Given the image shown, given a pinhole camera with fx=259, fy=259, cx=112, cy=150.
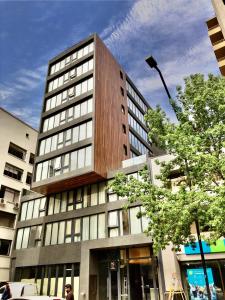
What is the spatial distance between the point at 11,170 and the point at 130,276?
20.5 m

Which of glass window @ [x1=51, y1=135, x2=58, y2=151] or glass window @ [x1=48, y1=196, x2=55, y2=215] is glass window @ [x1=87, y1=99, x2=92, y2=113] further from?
glass window @ [x1=48, y1=196, x2=55, y2=215]

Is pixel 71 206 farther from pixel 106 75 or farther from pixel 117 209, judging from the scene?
pixel 106 75

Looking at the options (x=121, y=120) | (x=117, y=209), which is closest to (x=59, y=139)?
(x=121, y=120)

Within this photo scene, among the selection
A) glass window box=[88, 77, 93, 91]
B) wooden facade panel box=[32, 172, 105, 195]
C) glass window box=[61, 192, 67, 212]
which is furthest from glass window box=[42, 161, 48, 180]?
glass window box=[88, 77, 93, 91]

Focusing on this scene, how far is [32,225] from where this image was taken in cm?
2781

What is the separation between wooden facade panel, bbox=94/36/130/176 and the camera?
2586 centimetres

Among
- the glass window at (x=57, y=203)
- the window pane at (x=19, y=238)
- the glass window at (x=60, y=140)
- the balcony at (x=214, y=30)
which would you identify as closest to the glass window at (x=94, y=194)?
the glass window at (x=57, y=203)

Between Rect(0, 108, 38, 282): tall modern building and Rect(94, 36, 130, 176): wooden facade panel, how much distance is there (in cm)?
1312

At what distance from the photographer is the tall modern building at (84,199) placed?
21562 millimetres

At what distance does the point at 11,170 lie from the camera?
33406mm

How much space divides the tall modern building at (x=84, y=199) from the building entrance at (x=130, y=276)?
0.24ft

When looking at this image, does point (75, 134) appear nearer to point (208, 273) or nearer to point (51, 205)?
point (51, 205)

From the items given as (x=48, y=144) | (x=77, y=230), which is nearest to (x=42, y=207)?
(x=77, y=230)

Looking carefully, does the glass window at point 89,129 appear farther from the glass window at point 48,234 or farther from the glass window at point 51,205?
the glass window at point 48,234
